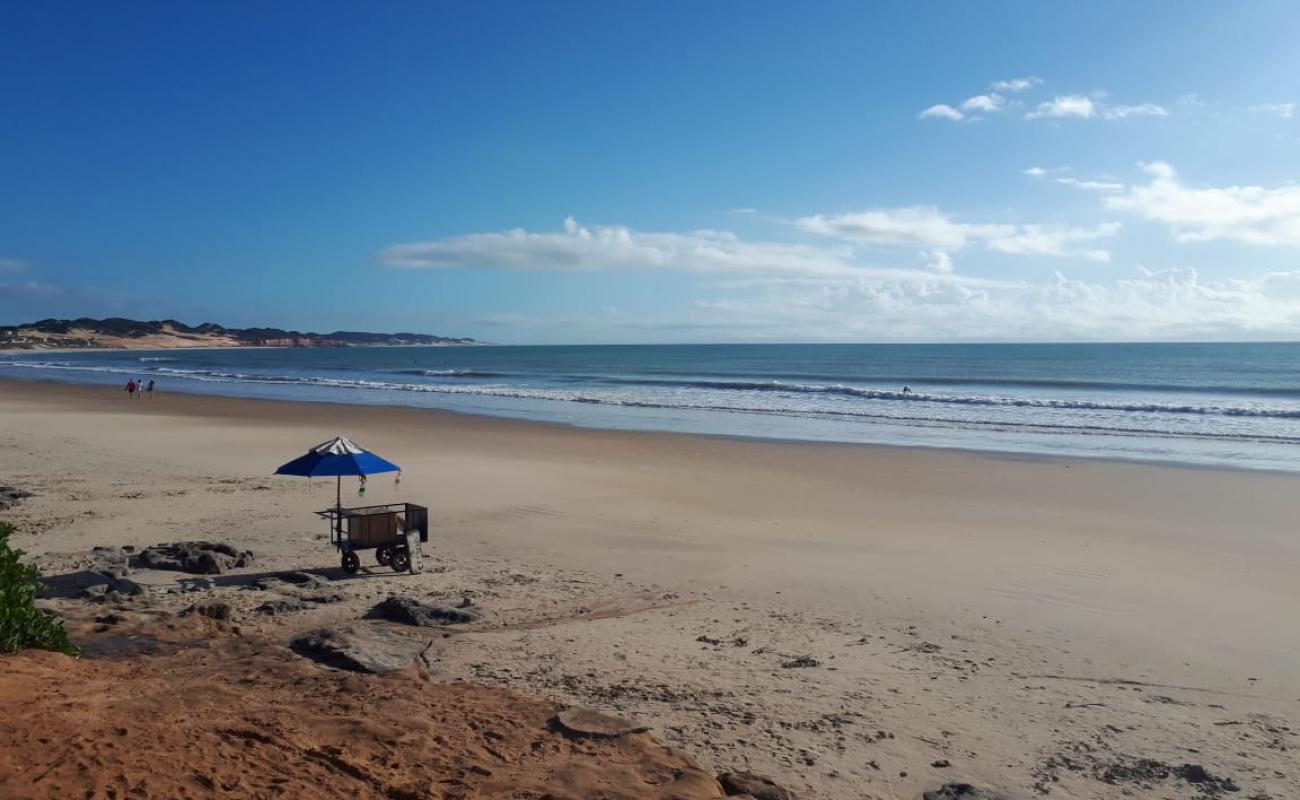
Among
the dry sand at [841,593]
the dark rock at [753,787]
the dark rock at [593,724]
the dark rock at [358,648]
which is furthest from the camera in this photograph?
the dark rock at [358,648]

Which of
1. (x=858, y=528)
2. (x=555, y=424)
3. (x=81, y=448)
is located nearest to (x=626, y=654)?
(x=858, y=528)

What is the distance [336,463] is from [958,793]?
804cm

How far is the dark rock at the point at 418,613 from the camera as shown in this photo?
28.1 ft

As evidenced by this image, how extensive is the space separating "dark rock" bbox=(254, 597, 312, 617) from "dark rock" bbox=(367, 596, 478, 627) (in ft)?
2.44

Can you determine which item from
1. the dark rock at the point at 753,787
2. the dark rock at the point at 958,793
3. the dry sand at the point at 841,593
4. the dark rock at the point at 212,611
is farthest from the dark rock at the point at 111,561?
the dark rock at the point at 958,793

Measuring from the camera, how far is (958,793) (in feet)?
17.9

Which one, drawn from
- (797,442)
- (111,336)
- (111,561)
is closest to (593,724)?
(111,561)

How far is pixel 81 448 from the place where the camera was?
2116 centimetres

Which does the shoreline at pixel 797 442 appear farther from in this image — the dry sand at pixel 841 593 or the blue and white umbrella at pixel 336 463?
the blue and white umbrella at pixel 336 463

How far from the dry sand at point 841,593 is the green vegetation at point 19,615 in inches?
27.4

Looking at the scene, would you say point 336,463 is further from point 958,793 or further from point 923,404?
point 923,404

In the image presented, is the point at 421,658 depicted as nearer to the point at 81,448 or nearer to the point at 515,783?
the point at 515,783

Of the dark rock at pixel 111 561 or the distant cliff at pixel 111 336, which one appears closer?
the dark rock at pixel 111 561

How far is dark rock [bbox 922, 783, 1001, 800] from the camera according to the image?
5426 mm
